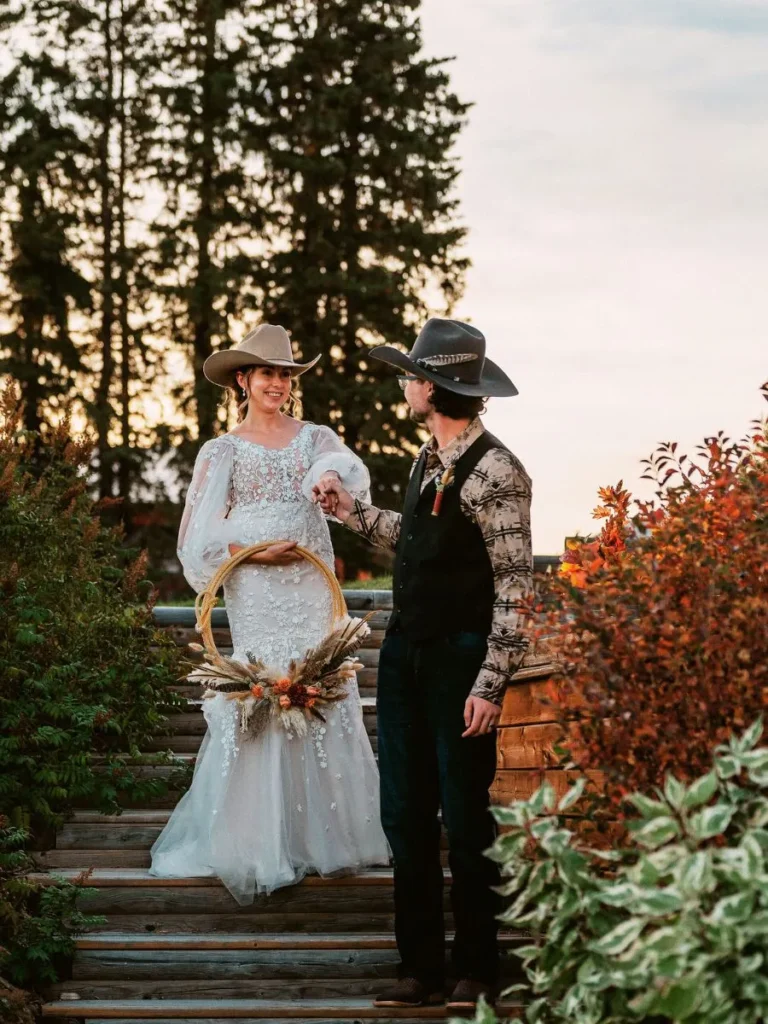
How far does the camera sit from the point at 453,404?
453 centimetres

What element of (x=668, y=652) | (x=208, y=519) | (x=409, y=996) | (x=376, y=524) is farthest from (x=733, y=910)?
(x=208, y=519)

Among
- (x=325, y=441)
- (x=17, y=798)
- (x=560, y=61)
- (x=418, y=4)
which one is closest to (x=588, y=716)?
(x=325, y=441)

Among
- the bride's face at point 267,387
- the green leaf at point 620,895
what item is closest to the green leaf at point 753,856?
the green leaf at point 620,895

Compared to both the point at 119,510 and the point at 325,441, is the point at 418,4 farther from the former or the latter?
the point at 325,441

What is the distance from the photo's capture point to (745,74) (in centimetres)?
709

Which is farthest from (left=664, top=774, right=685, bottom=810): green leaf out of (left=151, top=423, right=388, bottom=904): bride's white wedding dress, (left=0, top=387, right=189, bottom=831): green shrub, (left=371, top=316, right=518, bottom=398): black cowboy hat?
(left=0, top=387, right=189, bottom=831): green shrub

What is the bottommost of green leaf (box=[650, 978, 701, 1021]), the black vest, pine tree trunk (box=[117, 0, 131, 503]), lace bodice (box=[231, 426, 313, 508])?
green leaf (box=[650, 978, 701, 1021])

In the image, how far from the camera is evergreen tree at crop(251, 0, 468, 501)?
19531 millimetres

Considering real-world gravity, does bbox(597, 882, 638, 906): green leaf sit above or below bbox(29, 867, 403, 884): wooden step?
above

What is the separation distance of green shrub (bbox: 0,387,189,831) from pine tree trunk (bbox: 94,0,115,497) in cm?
1159

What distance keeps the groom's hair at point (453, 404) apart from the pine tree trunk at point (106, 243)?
619 inches

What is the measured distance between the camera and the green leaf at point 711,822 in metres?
3.00

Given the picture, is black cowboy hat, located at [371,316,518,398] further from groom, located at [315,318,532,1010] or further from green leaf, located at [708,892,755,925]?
green leaf, located at [708,892,755,925]

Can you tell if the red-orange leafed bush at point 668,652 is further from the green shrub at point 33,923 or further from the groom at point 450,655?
the green shrub at point 33,923
